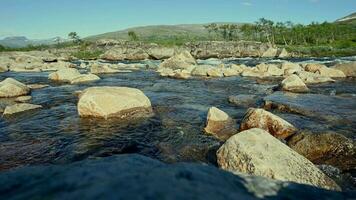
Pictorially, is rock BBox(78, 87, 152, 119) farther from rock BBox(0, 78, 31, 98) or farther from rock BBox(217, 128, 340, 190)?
rock BBox(0, 78, 31, 98)

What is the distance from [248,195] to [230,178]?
1.68 ft

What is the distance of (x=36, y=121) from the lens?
45.4ft

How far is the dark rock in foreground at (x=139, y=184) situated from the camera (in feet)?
13.0

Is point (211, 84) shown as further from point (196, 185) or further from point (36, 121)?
point (196, 185)

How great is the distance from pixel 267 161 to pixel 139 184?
151 inches

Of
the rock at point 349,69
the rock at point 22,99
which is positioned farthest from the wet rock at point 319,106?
the rock at point 22,99

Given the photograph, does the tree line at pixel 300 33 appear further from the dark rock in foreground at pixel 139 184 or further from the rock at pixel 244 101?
the dark rock in foreground at pixel 139 184

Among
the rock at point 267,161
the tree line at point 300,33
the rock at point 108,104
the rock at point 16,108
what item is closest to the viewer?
the rock at point 267,161

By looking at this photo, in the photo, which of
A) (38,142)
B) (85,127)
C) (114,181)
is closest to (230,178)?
(114,181)

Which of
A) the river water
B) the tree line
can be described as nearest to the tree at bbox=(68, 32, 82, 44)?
the tree line

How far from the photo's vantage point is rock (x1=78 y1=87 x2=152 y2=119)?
45.6 feet

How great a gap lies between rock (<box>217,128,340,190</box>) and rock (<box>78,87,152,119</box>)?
23.2 feet

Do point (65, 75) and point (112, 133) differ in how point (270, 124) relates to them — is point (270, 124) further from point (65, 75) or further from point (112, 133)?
point (65, 75)

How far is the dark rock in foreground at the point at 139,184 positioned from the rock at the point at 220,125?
20.6ft
